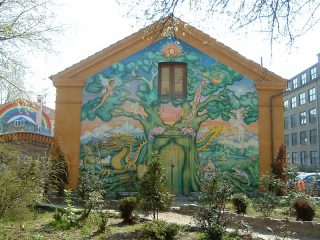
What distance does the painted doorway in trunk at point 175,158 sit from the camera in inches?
771

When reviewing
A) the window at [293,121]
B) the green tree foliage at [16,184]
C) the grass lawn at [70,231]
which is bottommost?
the grass lawn at [70,231]

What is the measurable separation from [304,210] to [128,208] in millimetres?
4977

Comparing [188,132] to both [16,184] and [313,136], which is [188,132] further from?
[313,136]

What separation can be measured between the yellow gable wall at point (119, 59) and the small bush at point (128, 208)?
25.2ft

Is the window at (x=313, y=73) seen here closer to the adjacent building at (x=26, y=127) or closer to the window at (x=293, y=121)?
the window at (x=293, y=121)

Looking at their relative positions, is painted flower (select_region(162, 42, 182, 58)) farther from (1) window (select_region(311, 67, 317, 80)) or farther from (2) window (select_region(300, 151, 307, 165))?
(2) window (select_region(300, 151, 307, 165))

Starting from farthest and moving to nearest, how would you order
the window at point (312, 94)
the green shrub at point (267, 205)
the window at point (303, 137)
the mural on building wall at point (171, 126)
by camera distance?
the window at point (303, 137) < the window at point (312, 94) < the mural on building wall at point (171, 126) < the green shrub at point (267, 205)

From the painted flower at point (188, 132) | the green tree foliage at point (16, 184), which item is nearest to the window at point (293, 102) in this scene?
the painted flower at point (188, 132)

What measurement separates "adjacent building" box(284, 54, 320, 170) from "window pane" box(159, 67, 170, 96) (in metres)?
46.8

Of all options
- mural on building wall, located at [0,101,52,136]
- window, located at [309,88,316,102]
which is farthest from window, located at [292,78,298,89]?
mural on building wall, located at [0,101,52,136]

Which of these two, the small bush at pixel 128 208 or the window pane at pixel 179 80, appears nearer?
the small bush at pixel 128 208

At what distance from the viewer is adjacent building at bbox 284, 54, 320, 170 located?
2576 inches

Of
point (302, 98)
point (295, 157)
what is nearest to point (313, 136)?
→ point (295, 157)

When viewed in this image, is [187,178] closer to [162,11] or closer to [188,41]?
[188,41]
